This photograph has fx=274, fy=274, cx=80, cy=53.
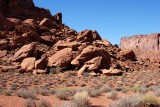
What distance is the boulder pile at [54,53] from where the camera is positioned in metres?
30.8

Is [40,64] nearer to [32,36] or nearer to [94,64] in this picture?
[94,64]

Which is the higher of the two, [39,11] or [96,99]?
[39,11]

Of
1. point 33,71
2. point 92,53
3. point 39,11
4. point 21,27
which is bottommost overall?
point 33,71

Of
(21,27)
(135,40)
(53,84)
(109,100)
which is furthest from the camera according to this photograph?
(135,40)

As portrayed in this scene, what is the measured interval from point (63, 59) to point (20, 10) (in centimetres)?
3185

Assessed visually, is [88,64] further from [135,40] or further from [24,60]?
[135,40]

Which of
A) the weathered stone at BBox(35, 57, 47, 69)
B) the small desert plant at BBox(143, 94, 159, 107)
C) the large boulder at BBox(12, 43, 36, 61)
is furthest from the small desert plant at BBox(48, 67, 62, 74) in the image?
the small desert plant at BBox(143, 94, 159, 107)

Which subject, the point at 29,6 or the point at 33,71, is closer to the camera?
the point at 33,71

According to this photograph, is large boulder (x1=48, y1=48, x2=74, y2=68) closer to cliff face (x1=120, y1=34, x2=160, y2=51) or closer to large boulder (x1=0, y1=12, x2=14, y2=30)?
large boulder (x1=0, y1=12, x2=14, y2=30)

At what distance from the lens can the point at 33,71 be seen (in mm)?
29859

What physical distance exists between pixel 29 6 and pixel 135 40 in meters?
56.5

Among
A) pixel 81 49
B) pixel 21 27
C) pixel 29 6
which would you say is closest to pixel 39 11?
pixel 29 6

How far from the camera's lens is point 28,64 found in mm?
31609

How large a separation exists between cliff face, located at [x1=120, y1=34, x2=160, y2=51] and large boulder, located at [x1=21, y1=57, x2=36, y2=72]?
73.1 meters
